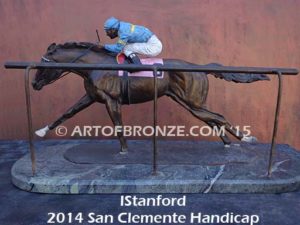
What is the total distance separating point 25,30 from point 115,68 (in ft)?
4.48

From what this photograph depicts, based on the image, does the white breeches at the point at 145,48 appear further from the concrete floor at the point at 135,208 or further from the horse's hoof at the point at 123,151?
the concrete floor at the point at 135,208

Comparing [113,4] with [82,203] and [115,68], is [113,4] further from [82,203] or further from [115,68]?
[82,203]

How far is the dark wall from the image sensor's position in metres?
2.78

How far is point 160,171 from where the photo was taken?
1.95 meters

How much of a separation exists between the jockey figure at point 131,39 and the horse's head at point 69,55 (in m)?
0.08

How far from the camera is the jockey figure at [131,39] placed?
207 centimetres

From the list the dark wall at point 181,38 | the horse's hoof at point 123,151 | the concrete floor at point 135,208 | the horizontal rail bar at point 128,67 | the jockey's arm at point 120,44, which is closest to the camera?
the concrete floor at point 135,208

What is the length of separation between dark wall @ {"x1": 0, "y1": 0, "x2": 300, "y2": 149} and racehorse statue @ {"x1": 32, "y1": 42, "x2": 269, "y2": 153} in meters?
0.66

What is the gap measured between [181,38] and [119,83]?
3.03 feet

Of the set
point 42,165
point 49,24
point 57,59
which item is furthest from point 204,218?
point 49,24

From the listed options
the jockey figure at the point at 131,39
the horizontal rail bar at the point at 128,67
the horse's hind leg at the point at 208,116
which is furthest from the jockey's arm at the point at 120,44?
the horse's hind leg at the point at 208,116

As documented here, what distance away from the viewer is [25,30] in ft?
9.16

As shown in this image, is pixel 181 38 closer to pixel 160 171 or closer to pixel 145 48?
pixel 145 48

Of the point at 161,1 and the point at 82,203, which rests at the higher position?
the point at 161,1
